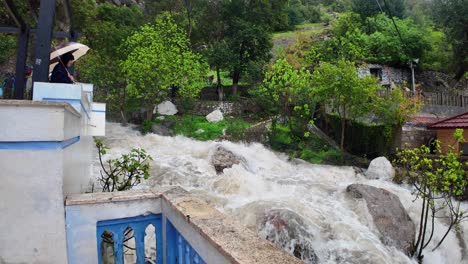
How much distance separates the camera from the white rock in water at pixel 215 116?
20956 millimetres

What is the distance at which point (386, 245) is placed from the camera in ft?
27.2

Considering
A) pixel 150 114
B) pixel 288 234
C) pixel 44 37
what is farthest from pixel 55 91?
pixel 150 114

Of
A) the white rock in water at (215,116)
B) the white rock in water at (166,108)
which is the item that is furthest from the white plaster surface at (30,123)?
the white rock in water at (166,108)

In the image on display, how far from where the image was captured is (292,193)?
1086 cm

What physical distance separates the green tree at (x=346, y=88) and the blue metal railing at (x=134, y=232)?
520 inches

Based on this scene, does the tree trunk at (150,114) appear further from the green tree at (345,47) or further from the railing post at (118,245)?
the railing post at (118,245)

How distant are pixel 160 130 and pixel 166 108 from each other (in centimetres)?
326

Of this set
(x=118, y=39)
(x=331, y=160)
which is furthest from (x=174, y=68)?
(x=331, y=160)

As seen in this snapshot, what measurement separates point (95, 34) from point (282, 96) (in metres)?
12.3

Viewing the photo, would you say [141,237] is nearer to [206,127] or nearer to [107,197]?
[107,197]

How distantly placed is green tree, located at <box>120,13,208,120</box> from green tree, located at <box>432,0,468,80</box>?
17582 millimetres

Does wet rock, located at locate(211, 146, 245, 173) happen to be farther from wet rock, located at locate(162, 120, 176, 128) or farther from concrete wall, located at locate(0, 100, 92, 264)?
concrete wall, located at locate(0, 100, 92, 264)

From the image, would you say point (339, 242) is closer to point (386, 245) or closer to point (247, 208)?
point (386, 245)

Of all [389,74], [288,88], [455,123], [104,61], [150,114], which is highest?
[389,74]
